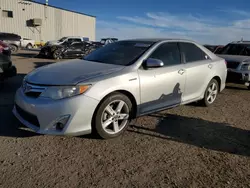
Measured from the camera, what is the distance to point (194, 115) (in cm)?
505

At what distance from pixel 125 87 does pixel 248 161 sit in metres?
1.93

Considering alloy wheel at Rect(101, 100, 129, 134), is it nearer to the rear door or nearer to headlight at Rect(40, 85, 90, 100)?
headlight at Rect(40, 85, 90, 100)

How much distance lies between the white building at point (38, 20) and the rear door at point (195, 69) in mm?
36475

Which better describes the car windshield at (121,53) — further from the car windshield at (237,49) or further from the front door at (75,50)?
the front door at (75,50)

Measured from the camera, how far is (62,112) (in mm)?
3281

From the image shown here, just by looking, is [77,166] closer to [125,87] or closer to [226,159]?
[125,87]

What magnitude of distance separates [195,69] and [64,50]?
1417 cm

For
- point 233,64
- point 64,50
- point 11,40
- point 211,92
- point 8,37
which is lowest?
point 211,92

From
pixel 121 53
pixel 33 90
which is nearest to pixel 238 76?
pixel 121 53

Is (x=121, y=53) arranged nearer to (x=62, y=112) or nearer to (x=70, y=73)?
(x=70, y=73)

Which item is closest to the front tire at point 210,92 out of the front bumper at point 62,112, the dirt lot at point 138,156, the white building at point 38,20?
the dirt lot at point 138,156

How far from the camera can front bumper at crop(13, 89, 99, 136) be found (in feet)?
10.8

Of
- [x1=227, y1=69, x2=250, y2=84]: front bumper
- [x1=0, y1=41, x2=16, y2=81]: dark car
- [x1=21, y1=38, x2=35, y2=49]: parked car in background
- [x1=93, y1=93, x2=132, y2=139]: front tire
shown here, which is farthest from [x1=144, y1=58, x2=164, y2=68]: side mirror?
[x1=21, y1=38, x2=35, y2=49]: parked car in background

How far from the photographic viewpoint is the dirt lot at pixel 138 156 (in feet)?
8.98
